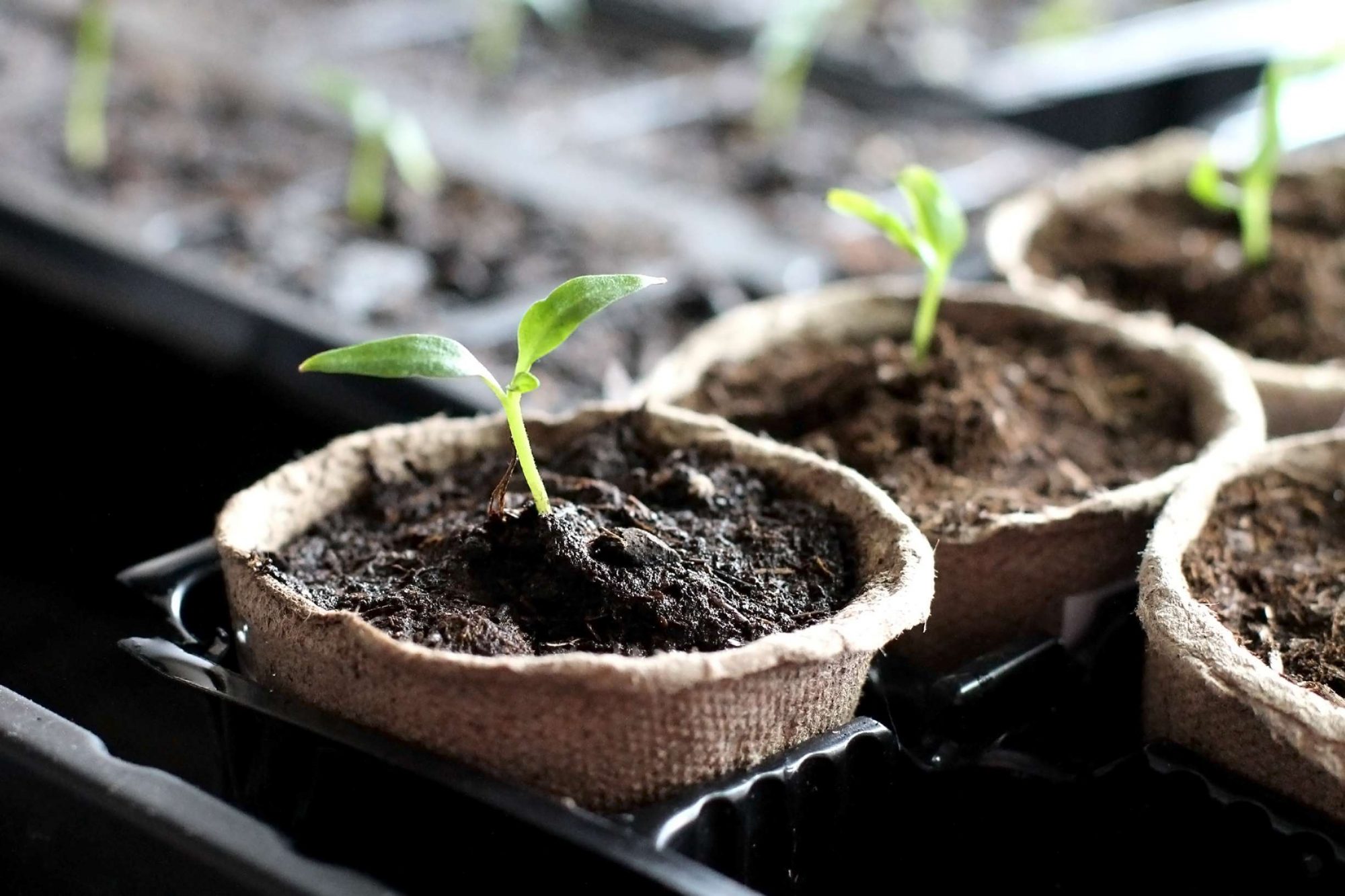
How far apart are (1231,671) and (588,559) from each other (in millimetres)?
375

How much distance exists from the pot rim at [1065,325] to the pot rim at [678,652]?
3.4 inches

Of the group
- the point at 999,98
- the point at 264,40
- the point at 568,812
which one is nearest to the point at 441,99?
the point at 264,40

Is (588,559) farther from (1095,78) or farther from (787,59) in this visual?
(1095,78)

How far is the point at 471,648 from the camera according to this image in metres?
0.80

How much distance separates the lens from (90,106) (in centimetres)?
217

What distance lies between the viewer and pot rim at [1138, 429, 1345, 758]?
81 cm

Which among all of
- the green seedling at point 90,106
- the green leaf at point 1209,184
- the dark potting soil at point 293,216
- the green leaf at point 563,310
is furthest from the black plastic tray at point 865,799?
the green seedling at point 90,106

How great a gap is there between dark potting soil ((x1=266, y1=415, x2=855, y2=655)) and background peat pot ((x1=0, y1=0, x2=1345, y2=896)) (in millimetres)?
79

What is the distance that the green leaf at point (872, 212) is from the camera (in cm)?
109

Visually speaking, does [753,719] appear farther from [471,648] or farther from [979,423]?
[979,423]

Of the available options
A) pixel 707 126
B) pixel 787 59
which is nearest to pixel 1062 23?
pixel 787 59

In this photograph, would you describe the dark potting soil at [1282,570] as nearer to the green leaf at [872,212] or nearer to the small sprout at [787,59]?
the green leaf at [872,212]

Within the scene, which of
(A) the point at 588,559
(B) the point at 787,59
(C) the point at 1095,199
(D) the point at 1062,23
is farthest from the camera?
(D) the point at 1062,23

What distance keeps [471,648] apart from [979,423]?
518 mm
